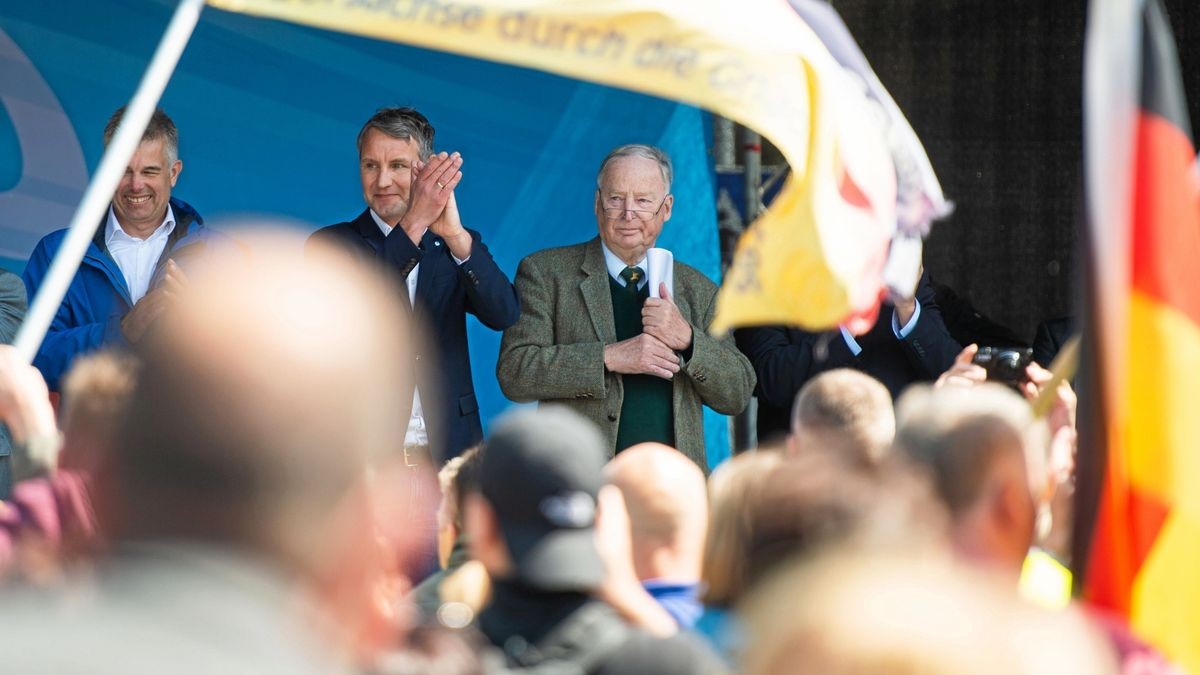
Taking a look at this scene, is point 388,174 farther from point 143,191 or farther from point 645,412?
point 645,412

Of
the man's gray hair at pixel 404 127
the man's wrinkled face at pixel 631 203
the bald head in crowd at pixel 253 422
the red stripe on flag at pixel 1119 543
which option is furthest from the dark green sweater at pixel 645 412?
the bald head in crowd at pixel 253 422

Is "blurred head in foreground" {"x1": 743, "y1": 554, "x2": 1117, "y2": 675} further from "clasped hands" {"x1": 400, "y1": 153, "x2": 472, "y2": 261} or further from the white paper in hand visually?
the white paper in hand

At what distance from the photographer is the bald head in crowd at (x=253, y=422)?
4.07 feet

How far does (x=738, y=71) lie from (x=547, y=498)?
1602 millimetres

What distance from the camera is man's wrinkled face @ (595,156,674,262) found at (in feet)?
17.9

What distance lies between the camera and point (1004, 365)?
16.4ft

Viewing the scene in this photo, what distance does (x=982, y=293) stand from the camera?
710 cm

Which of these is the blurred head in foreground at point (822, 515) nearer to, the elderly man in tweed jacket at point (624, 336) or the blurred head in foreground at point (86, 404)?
the blurred head in foreground at point (86, 404)

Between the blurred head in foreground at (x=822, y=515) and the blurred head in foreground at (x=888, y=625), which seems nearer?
the blurred head in foreground at (x=888, y=625)

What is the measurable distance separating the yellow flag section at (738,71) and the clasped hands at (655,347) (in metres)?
1.61

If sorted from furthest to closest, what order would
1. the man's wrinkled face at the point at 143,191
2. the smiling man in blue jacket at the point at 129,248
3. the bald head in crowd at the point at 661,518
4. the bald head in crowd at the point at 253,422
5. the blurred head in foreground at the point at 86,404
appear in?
the man's wrinkled face at the point at 143,191
the smiling man in blue jacket at the point at 129,248
the bald head in crowd at the point at 661,518
the blurred head in foreground at the point at 86,404
the bald head in crowd at the point at 253,422

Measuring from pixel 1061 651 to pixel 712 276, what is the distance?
4.61m

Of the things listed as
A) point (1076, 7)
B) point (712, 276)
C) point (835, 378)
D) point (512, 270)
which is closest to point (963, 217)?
point (1076, 7)

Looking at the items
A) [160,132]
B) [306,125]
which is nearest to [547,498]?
[160,132]
